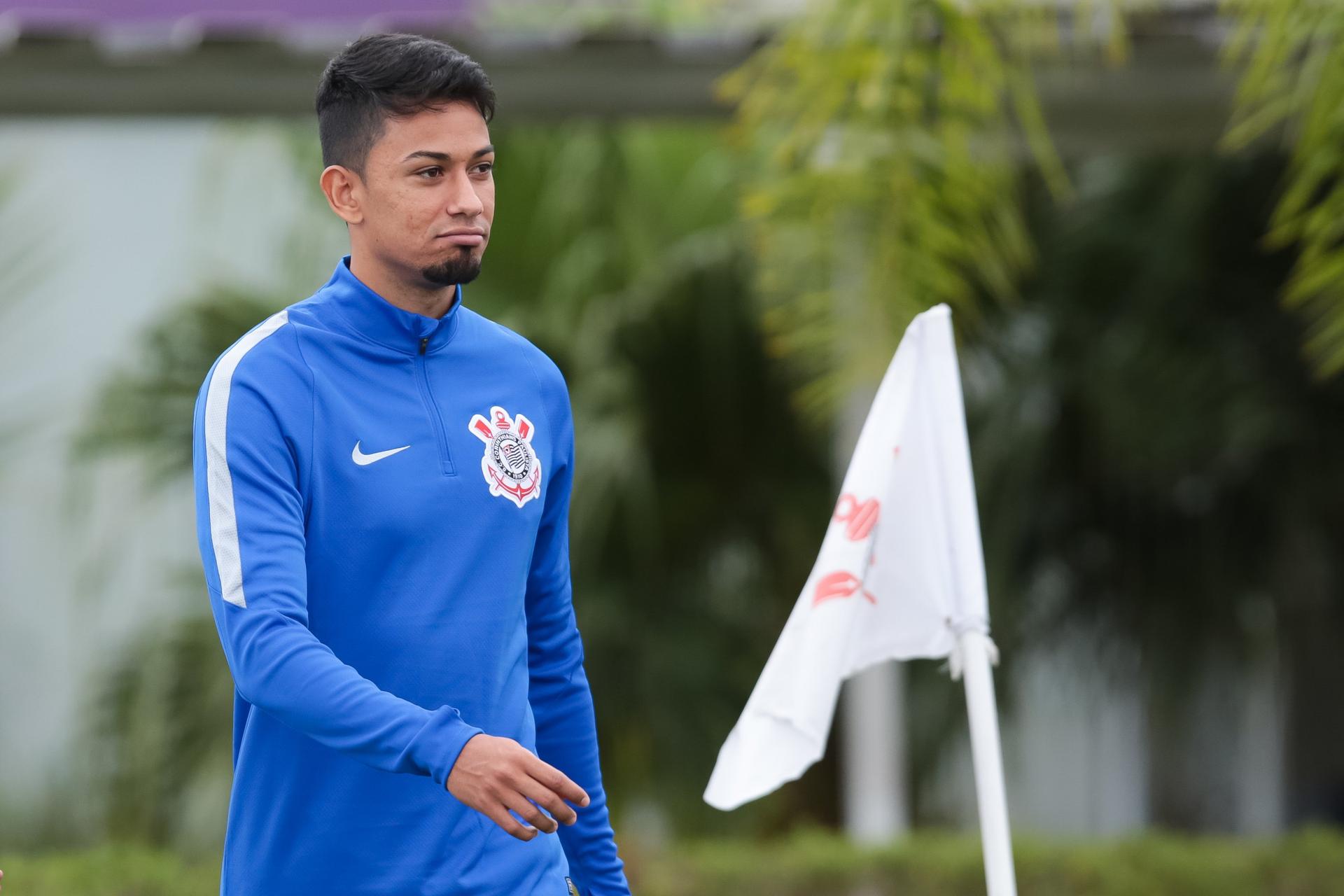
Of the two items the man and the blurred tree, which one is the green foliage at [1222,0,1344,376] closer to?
the blurred tree

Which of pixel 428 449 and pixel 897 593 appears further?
pixel 897 593

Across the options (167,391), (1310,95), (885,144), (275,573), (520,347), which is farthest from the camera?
(167,391)

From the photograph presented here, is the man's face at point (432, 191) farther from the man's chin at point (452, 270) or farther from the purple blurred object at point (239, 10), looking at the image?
the purple blurred object at point (239, 10)

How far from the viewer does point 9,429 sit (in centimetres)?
679

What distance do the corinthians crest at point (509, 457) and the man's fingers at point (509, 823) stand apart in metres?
0.46

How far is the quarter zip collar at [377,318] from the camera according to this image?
207 cm

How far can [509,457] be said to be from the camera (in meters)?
2.11

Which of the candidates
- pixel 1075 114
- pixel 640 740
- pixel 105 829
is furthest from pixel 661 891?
pixel 1075 114

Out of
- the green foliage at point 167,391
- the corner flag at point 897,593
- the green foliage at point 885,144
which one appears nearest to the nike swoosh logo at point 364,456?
the corner flag at point 897,593

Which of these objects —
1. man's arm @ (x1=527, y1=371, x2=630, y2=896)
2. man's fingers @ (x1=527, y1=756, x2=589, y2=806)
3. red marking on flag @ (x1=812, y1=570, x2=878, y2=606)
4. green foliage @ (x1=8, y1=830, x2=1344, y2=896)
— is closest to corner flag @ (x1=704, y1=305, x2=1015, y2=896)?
red marking on flag @ (x1=812, y1=570, x2=878, y2=606)

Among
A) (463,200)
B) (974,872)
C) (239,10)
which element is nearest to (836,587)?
(463,200)

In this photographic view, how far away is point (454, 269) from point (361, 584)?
1.27 ft

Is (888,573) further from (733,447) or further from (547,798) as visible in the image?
(733,447)

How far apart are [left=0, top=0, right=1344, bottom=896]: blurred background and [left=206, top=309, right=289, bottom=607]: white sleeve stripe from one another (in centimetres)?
332
